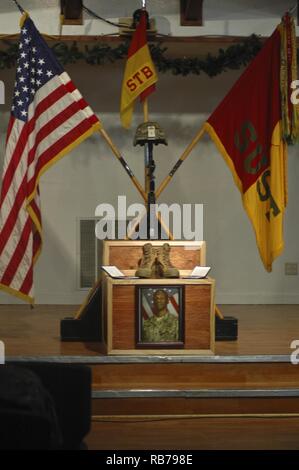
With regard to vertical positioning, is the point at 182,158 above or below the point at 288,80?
below

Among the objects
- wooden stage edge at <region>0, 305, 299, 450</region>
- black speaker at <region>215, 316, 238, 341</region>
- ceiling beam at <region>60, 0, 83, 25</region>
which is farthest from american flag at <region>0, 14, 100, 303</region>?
ceiling beam at <region>60, 0, 83, 25</region>

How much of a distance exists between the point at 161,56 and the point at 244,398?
327cm

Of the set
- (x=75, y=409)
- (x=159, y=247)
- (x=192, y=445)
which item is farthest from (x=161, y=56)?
(x=75, y=409)

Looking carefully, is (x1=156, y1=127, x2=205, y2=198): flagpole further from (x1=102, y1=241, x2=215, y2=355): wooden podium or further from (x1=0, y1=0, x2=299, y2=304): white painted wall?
(x1=0, y1=0, x2=299, y2=304): white painted wall

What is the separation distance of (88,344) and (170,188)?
266 centimetres

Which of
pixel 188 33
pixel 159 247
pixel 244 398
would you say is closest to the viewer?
pixel 244 398

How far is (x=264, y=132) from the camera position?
4758 mm

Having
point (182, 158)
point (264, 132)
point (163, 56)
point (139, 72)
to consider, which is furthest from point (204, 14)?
point (264, 132)

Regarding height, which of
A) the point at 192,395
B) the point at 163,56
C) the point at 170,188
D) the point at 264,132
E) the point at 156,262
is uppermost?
the point at 163,56

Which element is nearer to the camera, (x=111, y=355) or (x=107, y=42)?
(x=111, y=355)

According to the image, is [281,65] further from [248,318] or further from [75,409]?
[75,409]

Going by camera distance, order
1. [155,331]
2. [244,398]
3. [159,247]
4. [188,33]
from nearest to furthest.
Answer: [244,398]
[155,331]
[159,247]
[188,33]

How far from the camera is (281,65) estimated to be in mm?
4676

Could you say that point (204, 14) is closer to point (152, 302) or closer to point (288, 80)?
point (288, 80)
